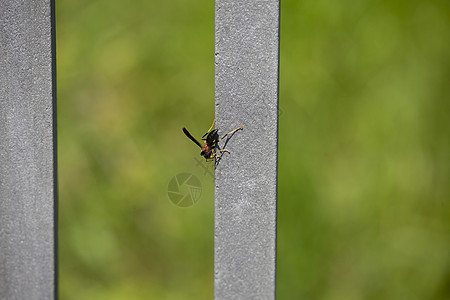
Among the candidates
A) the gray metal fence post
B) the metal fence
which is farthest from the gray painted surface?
the gray metal fence post

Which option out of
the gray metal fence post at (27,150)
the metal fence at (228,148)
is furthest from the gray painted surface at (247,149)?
the gray metal fence post at (27,150)

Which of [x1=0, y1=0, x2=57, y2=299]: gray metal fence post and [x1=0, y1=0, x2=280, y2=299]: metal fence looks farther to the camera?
[x1=0, y1=0, x2=57, y2=299]: gray metal fence post

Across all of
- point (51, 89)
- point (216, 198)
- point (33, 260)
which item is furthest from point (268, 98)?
point (33, 260)

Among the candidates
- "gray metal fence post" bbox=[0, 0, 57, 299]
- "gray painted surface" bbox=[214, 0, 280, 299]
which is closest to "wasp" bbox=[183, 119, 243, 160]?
"gray painted surface" bbox=[214, 0, 280, 299]

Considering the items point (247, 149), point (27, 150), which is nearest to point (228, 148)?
point (247, 149)

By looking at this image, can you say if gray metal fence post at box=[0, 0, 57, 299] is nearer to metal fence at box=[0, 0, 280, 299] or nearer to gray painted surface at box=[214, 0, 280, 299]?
metal fence at box=[0, 0, 280, 299]

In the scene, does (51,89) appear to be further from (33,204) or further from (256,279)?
(256,279)

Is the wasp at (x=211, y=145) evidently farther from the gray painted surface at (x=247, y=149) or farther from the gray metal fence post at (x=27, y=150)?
the gray metal fence post at (x=27, y=150)
